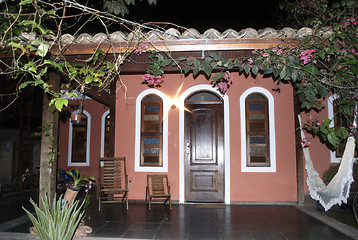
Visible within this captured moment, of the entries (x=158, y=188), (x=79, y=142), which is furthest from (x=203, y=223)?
(x=79, y=142)

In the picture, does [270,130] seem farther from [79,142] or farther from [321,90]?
[79,142]

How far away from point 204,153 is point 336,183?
8.46 feet

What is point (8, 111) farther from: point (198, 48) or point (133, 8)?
point (198, 48)

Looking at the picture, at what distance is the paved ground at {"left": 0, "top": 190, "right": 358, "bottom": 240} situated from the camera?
3582 millimetres

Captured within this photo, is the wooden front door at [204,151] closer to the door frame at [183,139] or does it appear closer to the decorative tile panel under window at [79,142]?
the door frame at [183,139]

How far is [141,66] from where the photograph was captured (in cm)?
385

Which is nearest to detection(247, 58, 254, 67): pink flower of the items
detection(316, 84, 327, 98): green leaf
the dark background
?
detection(316, 84, 327, 98): green leaf

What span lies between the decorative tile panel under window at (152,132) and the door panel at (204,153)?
62 cm

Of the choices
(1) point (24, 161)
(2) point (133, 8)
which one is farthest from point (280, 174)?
(1) point (24, 161)

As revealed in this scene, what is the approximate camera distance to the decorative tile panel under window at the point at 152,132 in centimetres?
598

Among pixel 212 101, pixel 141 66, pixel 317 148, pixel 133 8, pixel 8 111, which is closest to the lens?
pixel 141 66

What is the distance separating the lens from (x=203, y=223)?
417 cm

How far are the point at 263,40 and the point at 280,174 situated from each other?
3360mm

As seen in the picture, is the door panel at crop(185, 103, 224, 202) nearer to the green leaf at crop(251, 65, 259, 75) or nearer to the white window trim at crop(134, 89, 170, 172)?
the white window trim at crop(134, 89, 170, 172)
